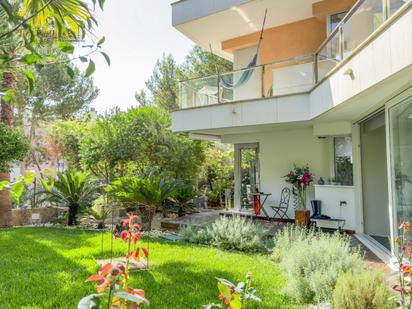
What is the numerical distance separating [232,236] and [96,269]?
128 inches

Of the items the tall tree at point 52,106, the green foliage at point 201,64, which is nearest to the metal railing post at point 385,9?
the green foliage at point 201,64

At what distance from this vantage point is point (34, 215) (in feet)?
39.2

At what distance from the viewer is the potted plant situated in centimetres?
1033

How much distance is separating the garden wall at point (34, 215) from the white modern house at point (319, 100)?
18.1 feet

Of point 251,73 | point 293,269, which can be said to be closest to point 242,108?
point 251,73

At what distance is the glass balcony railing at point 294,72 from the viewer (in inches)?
234

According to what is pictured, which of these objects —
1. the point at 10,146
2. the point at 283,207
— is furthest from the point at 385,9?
the point at 10,146

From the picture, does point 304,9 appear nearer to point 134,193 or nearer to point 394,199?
point 394,199

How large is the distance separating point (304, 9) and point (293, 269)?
9655mm

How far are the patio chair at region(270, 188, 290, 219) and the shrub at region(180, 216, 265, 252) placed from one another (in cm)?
379

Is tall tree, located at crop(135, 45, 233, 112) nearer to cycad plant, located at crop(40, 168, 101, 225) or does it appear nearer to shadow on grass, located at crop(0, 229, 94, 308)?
cycad plant, located at crop(40, 168, 101, 225)

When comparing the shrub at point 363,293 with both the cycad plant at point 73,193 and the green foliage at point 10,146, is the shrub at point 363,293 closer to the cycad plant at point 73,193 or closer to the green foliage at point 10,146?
the cycad plant at point 73,193

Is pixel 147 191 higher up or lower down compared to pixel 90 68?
lower down

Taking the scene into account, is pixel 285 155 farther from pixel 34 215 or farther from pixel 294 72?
pixel 34 215
